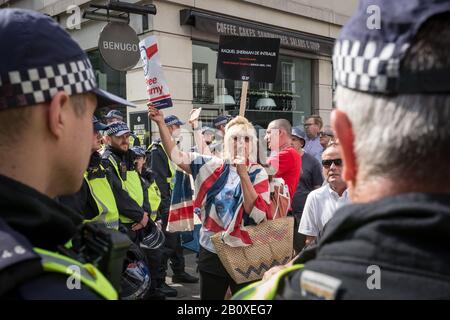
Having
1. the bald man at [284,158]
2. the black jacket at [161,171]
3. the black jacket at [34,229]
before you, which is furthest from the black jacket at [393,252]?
the black jacket at [161,171]

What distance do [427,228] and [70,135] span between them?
0.98 meters

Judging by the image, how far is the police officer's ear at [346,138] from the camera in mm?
A: 1074

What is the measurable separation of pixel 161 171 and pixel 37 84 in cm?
542

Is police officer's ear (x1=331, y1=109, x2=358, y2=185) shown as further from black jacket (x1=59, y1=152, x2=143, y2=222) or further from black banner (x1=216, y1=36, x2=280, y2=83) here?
black banner (x1=216, y1=36, x2=280, y2=83)

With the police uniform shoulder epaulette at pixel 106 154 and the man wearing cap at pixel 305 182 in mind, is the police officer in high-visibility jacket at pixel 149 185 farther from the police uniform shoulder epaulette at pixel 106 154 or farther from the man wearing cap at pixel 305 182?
the man wearing cap at pixel 305 182

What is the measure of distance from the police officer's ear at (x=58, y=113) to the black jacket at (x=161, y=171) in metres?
5.30

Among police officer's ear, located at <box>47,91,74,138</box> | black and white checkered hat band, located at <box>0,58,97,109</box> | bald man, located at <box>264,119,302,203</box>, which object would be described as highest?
black and white checkered hat band, located at <box>0,58,97,109</box>

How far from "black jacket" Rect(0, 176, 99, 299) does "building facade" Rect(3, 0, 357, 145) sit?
7.70 metres

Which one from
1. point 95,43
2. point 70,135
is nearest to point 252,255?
point 70,135

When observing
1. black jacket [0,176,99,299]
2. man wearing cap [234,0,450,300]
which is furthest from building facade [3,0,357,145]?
man wearing cap [234,0,450,300]

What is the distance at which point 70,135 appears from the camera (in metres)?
1.36

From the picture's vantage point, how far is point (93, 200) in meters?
4.27

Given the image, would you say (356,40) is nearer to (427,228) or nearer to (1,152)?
(427,228)

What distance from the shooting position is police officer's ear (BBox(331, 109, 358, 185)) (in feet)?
3.52
